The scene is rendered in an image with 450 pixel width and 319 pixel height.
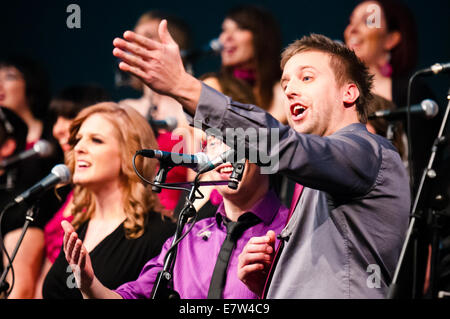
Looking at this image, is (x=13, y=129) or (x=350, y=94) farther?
(x=13, y=129)

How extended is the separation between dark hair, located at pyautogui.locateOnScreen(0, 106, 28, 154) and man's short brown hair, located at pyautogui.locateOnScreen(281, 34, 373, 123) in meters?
2.78

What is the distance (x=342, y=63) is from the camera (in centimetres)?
229

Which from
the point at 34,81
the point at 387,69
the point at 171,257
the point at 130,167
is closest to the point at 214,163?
the point at 171,257

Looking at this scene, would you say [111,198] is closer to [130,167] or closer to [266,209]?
[130,167]

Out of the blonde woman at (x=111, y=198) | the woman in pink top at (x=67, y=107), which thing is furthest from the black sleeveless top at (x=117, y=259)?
the woman in pink top at (x=67, y=107)

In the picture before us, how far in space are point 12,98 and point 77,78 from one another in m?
0.64

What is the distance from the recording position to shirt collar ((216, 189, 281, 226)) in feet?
8.71

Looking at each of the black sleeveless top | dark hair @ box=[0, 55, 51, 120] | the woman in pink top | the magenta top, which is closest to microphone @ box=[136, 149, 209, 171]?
the black sleeveless top

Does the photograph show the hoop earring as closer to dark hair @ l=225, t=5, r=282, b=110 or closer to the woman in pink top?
dark hair @ l=225, t=5, r=282, b=110

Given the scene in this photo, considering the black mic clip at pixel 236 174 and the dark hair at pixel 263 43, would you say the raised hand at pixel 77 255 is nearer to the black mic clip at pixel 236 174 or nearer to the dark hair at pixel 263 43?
the black mic clip at pixel 236 174

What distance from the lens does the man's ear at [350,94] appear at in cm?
225

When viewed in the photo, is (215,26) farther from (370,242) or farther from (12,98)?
(370,242)

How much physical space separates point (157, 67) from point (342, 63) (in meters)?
0.90
